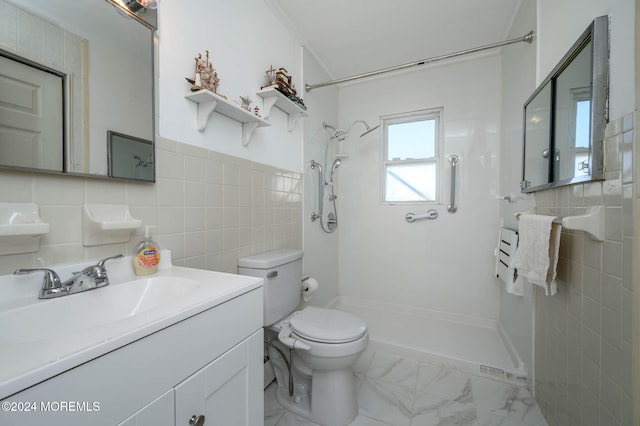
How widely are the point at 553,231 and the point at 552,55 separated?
0.90 meters

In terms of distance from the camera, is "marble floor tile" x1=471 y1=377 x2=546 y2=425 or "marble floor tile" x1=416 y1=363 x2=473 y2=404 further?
"marble floor tile" x1=416 y1=363 x2=473 y2=404

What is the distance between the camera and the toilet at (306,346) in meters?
1.23

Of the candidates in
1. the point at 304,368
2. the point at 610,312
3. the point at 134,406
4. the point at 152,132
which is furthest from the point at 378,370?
the point at 152,132

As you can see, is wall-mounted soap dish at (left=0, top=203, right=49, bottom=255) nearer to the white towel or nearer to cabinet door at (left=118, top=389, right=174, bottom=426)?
cabinet door at (left=118, top=389, right=174, bottom=426)

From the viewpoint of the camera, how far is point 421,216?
2.39 m

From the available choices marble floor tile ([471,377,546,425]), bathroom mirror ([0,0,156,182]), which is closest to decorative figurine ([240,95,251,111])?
bathroom mirror ([0,0,156,182])

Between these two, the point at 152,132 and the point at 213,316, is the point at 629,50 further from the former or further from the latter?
the point at 152,132

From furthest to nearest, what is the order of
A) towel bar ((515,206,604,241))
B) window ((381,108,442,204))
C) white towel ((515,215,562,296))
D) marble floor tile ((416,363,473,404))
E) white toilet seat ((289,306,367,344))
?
window ((381,108,442,204))
marble floor tile ((416,363,473,404))
white toilet seat ((289,306,367,344))
white towel ((515,215,562,296))
towel bar ((515,206,604,241))

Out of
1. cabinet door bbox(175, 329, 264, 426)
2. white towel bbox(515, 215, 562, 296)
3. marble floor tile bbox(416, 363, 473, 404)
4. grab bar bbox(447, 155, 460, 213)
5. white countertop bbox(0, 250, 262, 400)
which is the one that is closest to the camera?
white countertop bbox(0, 250, 262, 400)

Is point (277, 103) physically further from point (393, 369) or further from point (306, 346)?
point (393, 369)

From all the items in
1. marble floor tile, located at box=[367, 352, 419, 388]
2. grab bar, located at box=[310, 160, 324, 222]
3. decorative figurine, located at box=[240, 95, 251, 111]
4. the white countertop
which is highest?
decorative figurine, located at box=[240, 95, 251, 111]

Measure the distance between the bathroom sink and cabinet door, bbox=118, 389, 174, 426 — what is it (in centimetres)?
18

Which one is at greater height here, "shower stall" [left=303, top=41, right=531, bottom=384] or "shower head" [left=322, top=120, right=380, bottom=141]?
"shower head" [left=322, top=120, right=380, bottom=141]

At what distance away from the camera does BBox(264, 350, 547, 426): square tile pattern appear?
130cm
